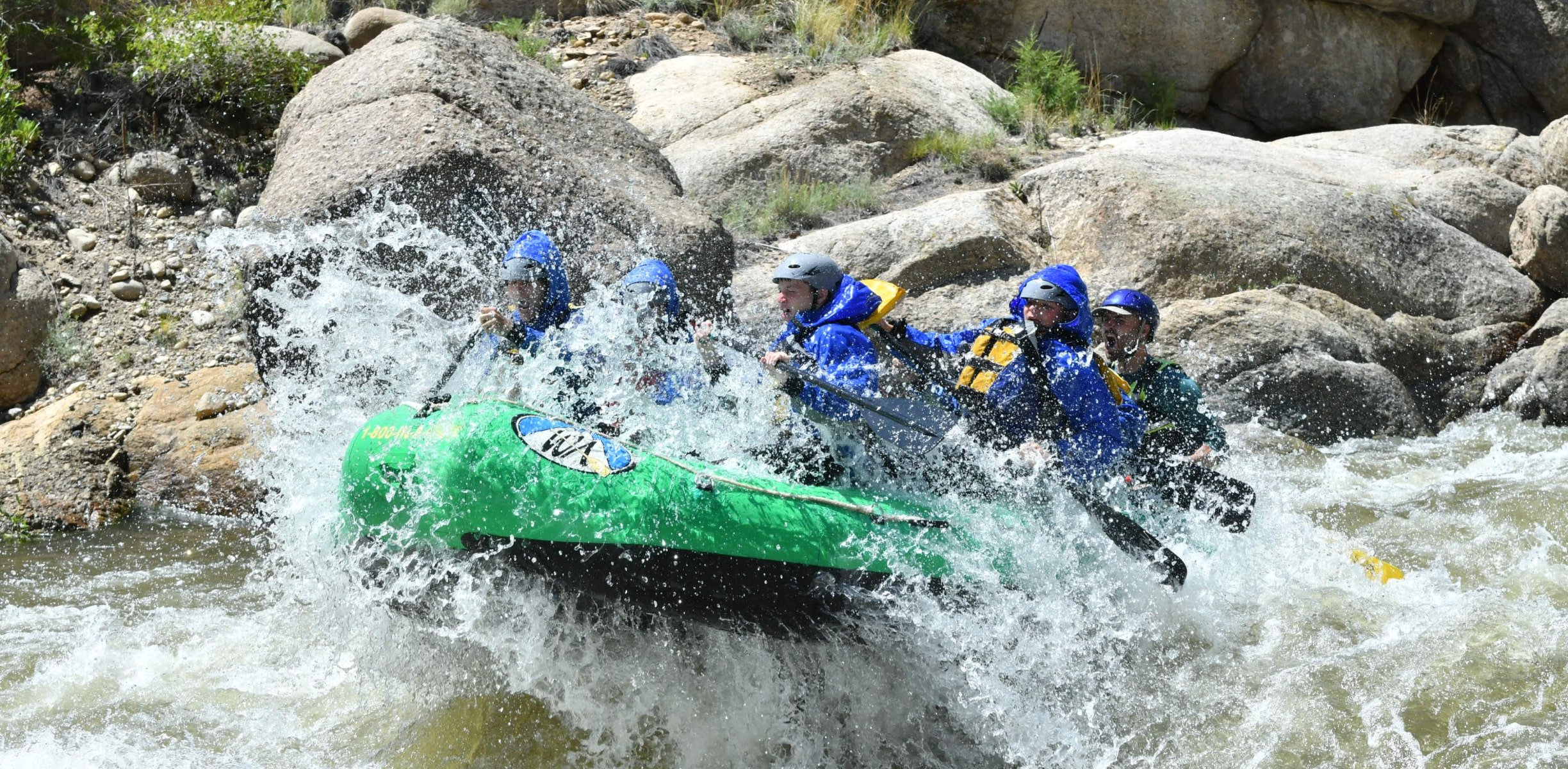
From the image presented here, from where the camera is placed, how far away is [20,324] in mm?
7172

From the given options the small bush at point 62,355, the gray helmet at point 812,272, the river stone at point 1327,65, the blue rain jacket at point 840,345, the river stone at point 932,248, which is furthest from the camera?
the river stone at point 1327,65

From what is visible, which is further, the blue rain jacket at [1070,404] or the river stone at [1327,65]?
the river stone at [1327,65]

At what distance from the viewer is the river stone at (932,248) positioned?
7.82m

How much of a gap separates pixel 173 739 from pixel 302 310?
8.77ft

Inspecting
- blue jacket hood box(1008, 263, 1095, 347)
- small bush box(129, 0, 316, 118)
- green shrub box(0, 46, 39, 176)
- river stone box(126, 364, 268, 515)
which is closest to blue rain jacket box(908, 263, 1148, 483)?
blue jacket hood box(1008, 263, 1095, 347)

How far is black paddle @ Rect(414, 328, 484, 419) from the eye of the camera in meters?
4.23

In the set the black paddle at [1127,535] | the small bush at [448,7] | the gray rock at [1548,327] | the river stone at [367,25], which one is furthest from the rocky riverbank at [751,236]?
the black paddle at [1127,535]

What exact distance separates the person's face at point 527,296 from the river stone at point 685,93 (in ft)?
14.4

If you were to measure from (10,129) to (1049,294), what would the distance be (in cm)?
741

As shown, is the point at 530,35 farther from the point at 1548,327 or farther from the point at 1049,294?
the point at 1548,327

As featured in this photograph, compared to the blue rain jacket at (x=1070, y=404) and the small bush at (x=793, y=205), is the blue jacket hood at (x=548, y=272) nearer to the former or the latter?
the blue rain jacket at (x=1070, y=404)

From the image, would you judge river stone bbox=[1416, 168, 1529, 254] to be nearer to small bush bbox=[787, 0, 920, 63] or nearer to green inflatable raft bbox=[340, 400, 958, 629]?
small bush bbox=[787, 0, 920, 63]

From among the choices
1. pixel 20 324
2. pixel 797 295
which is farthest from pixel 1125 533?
pixel 20 324

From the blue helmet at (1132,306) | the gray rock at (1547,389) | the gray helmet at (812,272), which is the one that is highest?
the gray helmet at (812,272)
